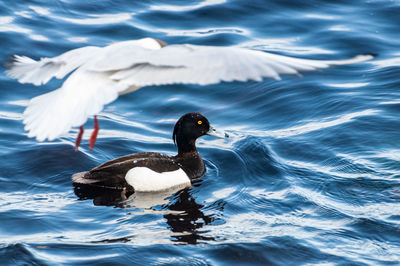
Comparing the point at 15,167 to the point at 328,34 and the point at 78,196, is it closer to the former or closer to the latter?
the point at 78,196

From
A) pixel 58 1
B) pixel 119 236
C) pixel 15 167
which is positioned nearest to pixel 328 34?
pixel 58 1

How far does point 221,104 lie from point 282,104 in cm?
84

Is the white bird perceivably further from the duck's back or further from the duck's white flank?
the duck's white flank

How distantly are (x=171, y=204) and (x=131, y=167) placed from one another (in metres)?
0.72

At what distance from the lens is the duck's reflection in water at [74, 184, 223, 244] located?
6.59 meters

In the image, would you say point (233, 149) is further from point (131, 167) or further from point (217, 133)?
point (131, 167)

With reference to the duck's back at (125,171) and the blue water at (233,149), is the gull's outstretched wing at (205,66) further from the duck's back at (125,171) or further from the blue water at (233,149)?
the duck's back at (125,171)

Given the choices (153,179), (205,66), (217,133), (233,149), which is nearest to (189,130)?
(217,133)

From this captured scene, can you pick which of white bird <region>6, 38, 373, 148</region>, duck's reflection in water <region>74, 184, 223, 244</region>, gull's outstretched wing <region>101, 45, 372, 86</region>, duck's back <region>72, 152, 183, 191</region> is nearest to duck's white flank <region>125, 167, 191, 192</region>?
duck's back <region>72, 152, 183, 191</region>

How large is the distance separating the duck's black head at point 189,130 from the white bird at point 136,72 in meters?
3.04

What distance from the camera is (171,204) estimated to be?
740cm

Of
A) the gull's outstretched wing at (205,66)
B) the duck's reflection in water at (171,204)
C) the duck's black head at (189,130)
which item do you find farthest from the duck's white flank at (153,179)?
the gull's outstretched wing at (205,66)

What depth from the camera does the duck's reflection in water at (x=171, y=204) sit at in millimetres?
6586

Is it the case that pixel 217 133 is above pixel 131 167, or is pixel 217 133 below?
above
